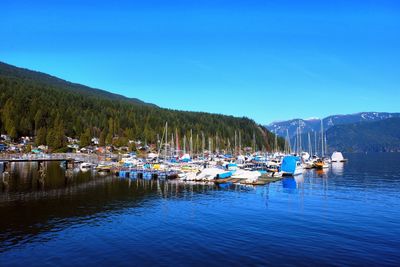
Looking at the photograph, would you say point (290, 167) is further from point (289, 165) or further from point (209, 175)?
point (209, 175)

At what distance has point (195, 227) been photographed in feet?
141

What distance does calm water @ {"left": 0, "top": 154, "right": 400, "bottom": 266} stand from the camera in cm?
3241

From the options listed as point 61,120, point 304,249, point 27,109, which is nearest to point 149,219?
point 304,249

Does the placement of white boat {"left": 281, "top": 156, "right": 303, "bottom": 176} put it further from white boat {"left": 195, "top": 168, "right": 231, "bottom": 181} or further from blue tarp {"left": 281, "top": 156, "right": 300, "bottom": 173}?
white boat {"left": 195, "top": 168, "right": 231, "bottom": 181}

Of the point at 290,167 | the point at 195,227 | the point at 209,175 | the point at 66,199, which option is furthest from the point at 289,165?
the point at 195,227

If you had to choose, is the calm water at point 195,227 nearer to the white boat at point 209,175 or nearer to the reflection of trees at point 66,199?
the reflection of trees at point 66,199

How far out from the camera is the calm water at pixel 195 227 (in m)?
32.4

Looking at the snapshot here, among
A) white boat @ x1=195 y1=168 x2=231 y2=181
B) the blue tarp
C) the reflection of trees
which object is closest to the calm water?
the reflection of trees

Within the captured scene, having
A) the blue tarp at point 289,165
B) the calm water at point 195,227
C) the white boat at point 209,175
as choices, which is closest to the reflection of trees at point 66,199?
the calm water at point 195,227

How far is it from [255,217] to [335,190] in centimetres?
3669

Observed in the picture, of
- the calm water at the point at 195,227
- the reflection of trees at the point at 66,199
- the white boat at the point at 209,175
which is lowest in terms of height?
the calm water at the point at 195,227

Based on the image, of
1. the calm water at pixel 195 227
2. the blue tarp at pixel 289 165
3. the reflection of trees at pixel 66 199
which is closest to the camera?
the calm water at pixel 195 227

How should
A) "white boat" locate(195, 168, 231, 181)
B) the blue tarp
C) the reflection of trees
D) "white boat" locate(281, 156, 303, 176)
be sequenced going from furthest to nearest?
the blue tarp → "white boat" locate(281, 156, 303, 176) → "white boat" locate(195, 168, 231, 181) → the reflection of trees

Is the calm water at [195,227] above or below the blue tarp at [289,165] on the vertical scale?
below
